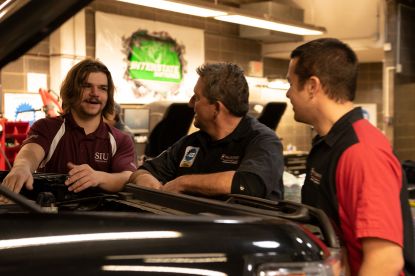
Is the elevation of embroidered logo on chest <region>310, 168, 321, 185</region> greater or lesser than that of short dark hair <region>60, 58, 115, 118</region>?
lesser

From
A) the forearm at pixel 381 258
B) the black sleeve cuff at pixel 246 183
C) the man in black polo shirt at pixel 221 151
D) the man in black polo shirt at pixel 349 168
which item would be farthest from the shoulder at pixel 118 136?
the forearm at pixel 381 258

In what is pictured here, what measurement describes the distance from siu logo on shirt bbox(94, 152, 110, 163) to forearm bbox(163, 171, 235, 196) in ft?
2.06

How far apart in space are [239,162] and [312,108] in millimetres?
706

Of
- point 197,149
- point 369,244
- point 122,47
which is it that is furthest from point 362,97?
point 369,244

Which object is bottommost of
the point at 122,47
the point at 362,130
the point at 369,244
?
the point at 369,244

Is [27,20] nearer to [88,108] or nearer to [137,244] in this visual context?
[137,244]

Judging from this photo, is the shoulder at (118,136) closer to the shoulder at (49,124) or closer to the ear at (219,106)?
the shoulder at (49,124)

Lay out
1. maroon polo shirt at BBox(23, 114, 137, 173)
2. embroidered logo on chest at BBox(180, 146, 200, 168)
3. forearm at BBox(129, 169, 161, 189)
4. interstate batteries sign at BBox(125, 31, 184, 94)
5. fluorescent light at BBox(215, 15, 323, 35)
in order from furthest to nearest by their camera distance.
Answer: interstate batteries sign at BBox(125, 31, 184, 94), fluorescent light at BBox(215, 15, 323, 35), maroon polo shirt at BBox(23, 114, 137, 173), embroidered logo on chest at BBox(180, 146, 200, 168), forearm at BBox(129, 169, 161, 189)

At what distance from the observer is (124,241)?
3.84 ft

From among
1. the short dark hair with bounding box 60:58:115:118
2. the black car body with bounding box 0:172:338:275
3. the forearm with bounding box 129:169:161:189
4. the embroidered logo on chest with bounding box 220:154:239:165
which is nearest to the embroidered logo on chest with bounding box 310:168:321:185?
the black car body with bounding box 0:172:338:275

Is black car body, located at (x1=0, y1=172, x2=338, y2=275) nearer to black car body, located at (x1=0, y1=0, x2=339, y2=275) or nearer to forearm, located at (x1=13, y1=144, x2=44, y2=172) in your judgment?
black car body, located at (x1=0, y1=0, x2=339, y2=275)

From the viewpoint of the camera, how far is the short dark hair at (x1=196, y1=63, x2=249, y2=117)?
2625 mm

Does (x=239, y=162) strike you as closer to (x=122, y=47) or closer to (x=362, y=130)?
(x=362, y=130)

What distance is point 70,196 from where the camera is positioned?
2.29 meters
